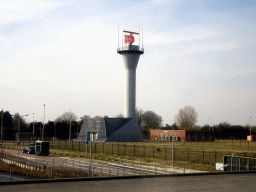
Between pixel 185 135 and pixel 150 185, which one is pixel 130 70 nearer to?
pixel 185 135

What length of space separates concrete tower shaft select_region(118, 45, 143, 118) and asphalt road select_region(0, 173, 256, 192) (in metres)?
92.5

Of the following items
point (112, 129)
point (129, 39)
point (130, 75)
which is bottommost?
point (112, 129)

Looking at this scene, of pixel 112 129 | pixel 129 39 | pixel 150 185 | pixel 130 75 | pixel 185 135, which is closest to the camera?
pixel 150 185

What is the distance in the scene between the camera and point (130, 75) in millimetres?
115625

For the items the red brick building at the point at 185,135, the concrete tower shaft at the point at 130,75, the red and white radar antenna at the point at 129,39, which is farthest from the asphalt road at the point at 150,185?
the red and white radar antenna at the point at 129,39

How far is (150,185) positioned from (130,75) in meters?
95.7

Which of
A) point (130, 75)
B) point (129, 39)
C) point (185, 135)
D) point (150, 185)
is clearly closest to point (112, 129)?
point (130, 75)

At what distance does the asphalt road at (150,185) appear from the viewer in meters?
18.9

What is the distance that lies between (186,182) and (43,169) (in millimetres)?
23802

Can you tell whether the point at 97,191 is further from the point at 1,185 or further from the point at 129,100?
the point at 129,100

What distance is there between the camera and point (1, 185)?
19.8 metres

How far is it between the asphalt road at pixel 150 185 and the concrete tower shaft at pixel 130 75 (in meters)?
92.5

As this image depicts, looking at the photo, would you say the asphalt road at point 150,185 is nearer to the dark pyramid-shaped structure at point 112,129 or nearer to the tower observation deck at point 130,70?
the dark pyramid-shaped structure at point 112,129

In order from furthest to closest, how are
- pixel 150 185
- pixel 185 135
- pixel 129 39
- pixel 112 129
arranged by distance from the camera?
pixel 129 39 → pixel 185 135 → pixel 112 129 → pixel 150 185
